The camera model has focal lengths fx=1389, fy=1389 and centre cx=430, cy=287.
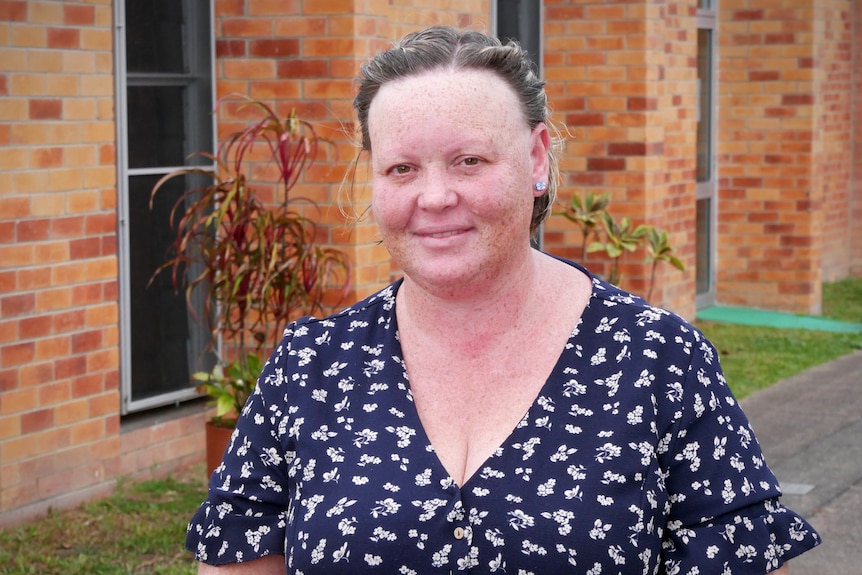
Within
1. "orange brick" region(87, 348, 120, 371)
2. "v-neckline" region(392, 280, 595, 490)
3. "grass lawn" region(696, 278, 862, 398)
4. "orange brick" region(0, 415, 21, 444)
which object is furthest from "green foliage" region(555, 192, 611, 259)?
"v-neckline" region(392, 280, 595, 490)

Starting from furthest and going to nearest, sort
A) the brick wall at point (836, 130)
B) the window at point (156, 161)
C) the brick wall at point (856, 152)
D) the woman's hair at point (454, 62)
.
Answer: the brick wall at point (856, 152) → the brick wall at point (836, 130) → the window at point (156, 161) → the woman's hair at point (454, 62)

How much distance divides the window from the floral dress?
151 inches

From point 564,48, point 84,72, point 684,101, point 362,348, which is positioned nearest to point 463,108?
point 362,348

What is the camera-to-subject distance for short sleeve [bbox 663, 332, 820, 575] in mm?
2303

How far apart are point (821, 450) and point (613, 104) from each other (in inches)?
113

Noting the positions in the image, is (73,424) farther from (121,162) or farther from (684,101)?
(684,101)

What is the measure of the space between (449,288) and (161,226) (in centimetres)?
414

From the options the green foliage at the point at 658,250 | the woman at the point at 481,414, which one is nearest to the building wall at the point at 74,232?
the green foliage at the point at 658,250

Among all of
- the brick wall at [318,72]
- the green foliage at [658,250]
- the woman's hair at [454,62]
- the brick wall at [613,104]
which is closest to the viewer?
the woman's hair at [454,62]

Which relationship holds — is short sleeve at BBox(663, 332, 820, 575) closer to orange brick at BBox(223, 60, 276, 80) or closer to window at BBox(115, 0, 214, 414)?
window at BBox(115, 0, 214, 414)

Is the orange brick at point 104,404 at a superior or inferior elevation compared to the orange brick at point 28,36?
inferior

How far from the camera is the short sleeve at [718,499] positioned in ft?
7.55

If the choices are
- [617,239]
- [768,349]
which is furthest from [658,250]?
[768,349]

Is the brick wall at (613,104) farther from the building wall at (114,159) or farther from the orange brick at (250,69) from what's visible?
the orange brick at (250,69)
